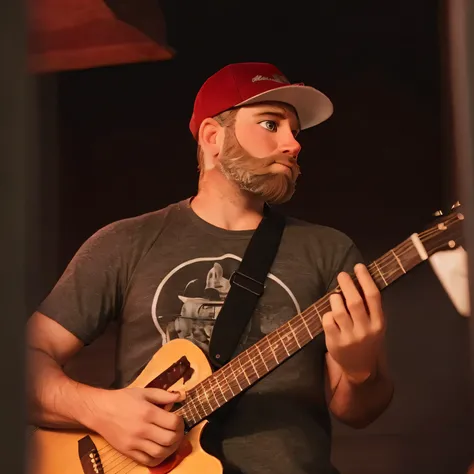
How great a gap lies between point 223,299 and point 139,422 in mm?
190

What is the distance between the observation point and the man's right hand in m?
0.83

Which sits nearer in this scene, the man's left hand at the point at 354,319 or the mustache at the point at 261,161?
the man's left hand at the point at 354,319

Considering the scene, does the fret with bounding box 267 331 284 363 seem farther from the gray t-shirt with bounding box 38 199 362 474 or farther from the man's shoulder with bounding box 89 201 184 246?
the man's shoulder with bounding box 89 201 184 246

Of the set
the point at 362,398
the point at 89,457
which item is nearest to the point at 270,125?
the point at 362,398

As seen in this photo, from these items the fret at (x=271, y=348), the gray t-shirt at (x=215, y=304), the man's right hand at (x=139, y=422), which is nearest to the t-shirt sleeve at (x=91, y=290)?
the gray t-shirt at (x=215, y=304)

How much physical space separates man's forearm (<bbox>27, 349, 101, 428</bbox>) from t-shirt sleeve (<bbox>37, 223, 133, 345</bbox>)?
7 cm

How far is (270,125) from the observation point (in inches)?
38.8

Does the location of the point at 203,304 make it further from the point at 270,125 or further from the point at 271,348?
the point at 270,125

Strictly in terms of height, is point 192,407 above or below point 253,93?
below

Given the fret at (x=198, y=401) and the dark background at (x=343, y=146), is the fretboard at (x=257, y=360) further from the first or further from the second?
the dark background at (x=343, y=146)

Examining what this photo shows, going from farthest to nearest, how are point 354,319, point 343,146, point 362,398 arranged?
1. point 343,146
2. point 362,398
3. point 354,319

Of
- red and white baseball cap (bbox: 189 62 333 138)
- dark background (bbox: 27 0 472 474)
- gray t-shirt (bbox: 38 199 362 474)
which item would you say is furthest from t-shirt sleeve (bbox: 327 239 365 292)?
red and white baseball cap (bbox: 189 62 333 138)

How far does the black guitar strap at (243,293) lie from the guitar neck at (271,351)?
1.0 inches

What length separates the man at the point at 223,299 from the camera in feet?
2.76
